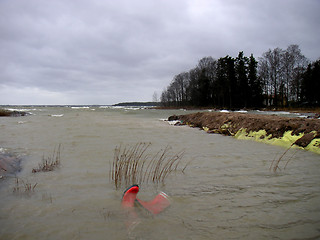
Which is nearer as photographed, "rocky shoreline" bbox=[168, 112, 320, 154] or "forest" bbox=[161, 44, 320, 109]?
"rocky shoreline" bbox=[168, 112, 320, 154]

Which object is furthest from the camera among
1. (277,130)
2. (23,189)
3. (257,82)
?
(257,82)

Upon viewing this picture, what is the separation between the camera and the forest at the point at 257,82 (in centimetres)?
3809

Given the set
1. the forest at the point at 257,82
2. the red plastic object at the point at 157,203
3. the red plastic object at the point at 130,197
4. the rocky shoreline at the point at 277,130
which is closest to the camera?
the red plastic object at the point at 157,203

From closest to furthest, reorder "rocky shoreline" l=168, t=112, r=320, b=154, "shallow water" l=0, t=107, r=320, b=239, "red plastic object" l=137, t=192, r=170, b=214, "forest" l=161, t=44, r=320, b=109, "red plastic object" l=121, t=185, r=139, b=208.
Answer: "shallow water" l=0, t=107, r=320, b=239
"red plastic object" l=137, t=192, r=170, b=214
"red plastic object" l=121, t=185, r=139, b=208
"rocky shoreline" l=168, t=112, r=320, b=154
"forest" l=161, t=44, r=320, b=109

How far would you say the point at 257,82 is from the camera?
4778 cm

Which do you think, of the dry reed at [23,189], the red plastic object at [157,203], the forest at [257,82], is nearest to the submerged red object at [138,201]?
the red plastic object at [157,203]

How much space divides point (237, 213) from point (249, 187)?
40.5 inches

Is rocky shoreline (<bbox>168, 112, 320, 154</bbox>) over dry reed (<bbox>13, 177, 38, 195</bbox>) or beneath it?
over

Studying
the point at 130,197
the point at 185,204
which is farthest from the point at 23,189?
the point at 185,204

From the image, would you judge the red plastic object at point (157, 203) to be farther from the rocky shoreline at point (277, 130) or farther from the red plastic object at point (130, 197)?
the rocky shoreline at point (277, 130)

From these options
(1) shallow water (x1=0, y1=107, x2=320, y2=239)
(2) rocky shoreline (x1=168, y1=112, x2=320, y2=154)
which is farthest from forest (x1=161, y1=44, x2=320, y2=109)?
(1) shallow water (x1=0, y1=107, x2=320, y2=239)

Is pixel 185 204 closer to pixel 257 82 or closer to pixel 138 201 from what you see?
pixel 138 201

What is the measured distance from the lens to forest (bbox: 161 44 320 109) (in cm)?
3809

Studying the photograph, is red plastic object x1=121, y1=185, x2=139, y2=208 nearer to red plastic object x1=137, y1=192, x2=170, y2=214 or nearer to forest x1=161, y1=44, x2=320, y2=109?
red plastic object x1=137, y1=192, x2=170, y2=214
